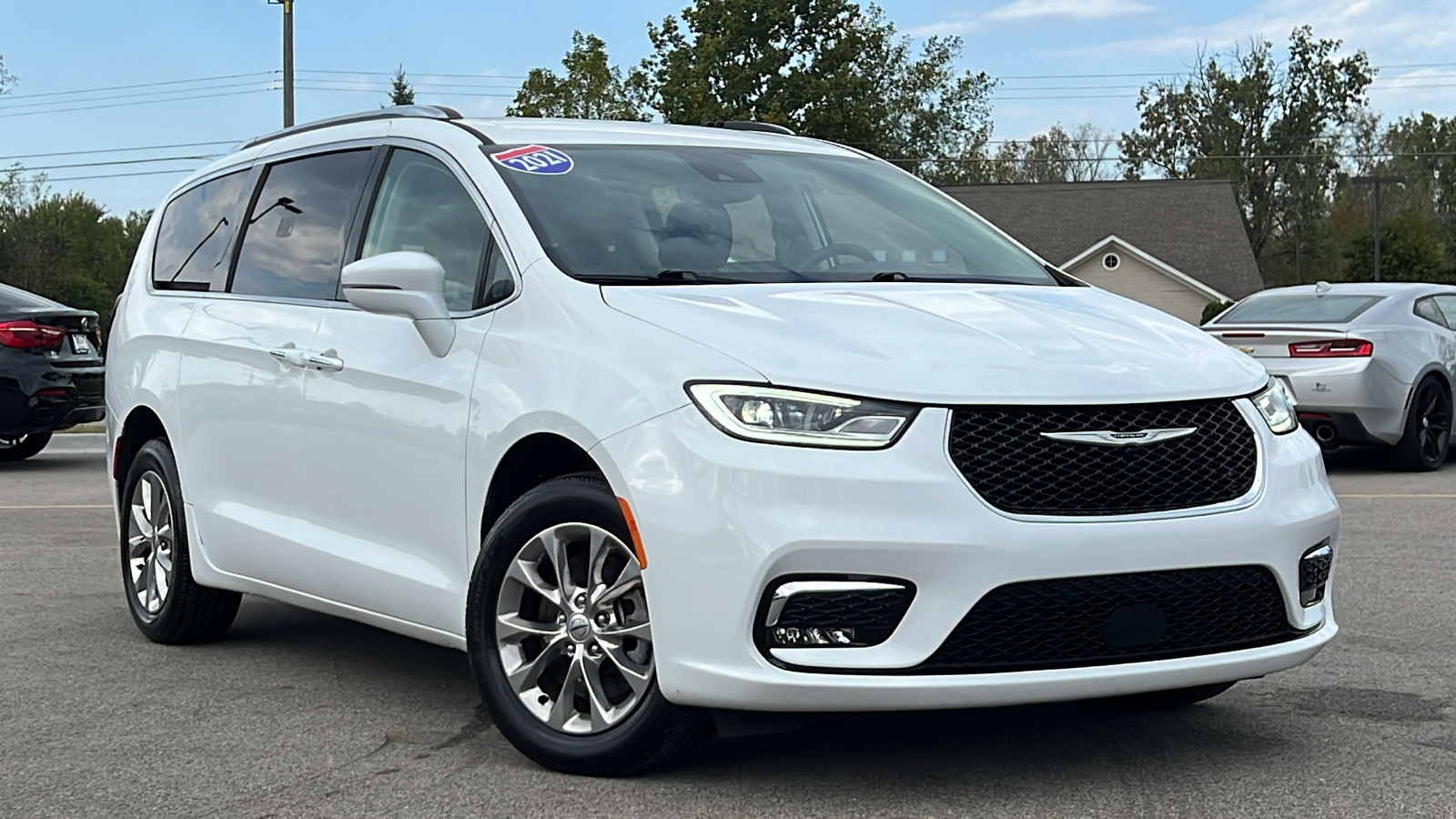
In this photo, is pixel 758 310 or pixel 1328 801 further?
pixel 758 310

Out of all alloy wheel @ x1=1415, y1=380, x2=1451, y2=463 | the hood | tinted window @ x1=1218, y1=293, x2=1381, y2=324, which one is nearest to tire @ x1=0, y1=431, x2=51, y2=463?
tinted window @ x1=1218, y1=293, x2=1381, y2=324

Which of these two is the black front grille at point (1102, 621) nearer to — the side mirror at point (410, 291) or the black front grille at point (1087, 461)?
the black front grille at point (1087, 461)

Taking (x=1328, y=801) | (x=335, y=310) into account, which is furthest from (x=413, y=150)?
(x=1328, y=801)

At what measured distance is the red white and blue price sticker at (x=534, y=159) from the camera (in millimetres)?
5191

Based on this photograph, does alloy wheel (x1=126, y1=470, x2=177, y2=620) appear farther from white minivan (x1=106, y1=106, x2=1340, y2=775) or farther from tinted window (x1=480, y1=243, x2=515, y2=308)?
tinted window (x1=480, y1=243, x2=515, y2=308)

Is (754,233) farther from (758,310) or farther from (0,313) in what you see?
(0,313)

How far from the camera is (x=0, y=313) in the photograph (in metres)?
14.1

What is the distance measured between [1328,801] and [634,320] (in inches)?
78.3

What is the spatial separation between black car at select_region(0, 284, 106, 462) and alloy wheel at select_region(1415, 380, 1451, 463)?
1016 cm

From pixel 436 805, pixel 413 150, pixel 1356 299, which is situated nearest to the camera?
pixel 436 805

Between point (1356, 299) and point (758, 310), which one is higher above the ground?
point (758, 310)

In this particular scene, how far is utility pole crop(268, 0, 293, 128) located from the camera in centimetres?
3184

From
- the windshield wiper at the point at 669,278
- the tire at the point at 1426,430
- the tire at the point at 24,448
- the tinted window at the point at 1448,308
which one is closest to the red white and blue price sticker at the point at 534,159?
the windshield wiper at the point at 669,278

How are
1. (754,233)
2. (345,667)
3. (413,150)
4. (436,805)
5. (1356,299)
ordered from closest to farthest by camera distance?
1. (436,805)
2. (754,233)
3. (413,150)
4. (345,667)
5. (1356,299)
